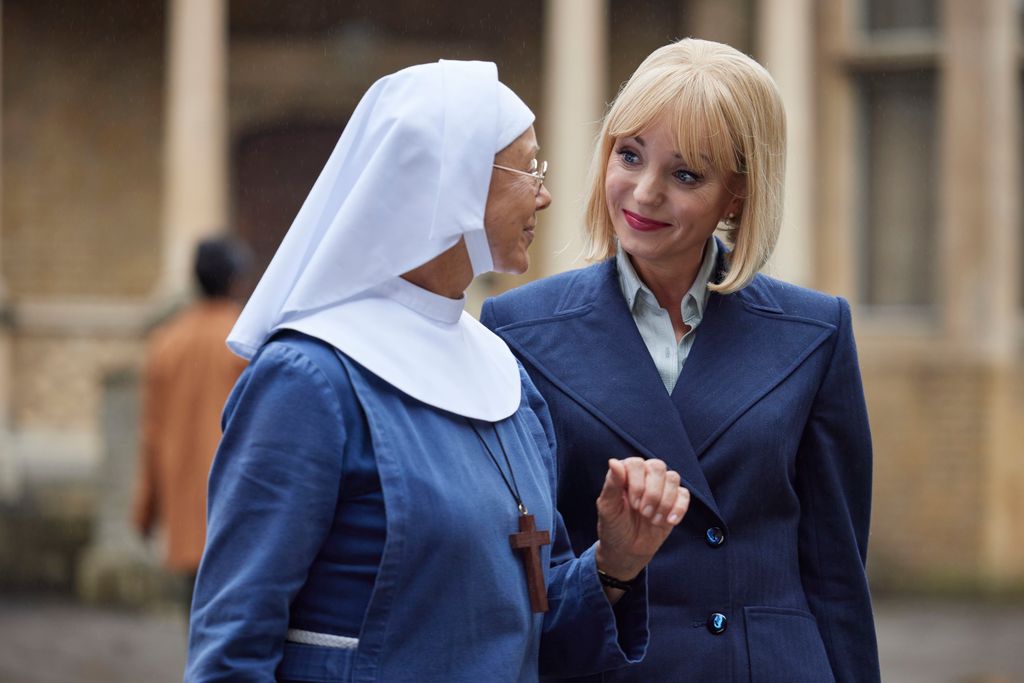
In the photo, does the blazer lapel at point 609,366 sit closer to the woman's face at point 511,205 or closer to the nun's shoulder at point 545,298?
the nun's shoulder at point 545,298

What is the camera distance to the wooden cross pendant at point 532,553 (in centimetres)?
259

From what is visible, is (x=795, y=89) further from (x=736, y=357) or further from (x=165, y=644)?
(x=736, y=357)

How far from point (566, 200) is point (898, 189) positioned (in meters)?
2.39

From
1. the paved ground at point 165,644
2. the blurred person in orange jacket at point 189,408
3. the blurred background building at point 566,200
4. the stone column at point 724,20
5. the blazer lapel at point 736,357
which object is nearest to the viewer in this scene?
the blazer lapel at point 736,357

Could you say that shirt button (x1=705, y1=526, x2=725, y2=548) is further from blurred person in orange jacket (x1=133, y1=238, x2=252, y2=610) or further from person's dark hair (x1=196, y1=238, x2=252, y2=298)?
person's dark hair (x1=196, y1=238, x2=252, y2=298)

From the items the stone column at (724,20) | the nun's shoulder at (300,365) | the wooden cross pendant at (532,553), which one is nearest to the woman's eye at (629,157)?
the wooden cross pendant at (532,553)

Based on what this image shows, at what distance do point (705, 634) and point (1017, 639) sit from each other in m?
8.02

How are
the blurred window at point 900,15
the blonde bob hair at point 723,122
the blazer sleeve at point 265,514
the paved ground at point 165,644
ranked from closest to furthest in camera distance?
the blazer sleeve at point 265,514
the blonde bob hair at point 723,122
the paved ground at point 165,644
the blurred window at point 900,15

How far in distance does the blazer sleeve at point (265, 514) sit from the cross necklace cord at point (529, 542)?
31 centimetres

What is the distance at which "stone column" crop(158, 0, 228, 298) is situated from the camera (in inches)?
505

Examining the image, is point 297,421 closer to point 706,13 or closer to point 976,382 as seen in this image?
point 976,382

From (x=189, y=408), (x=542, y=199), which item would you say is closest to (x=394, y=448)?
(x=542, y=199)

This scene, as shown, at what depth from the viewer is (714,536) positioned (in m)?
3.15

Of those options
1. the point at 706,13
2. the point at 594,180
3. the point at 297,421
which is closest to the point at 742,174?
the point at 594,180
